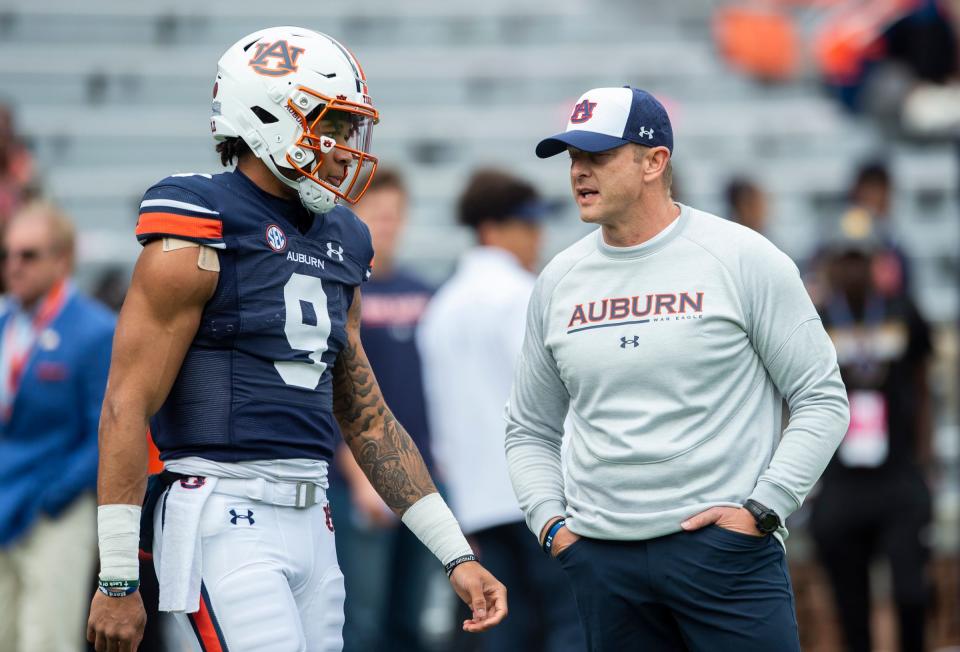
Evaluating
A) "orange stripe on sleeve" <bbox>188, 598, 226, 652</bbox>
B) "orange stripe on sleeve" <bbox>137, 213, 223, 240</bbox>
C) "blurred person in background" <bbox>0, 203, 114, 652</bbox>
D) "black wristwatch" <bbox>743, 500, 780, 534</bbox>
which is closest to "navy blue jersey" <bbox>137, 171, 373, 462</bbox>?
"orange stripe on sleeve" <bbox>137, 213, 223, 240</bbox>

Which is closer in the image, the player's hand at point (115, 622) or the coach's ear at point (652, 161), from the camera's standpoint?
the player's hand at point (115, 622)

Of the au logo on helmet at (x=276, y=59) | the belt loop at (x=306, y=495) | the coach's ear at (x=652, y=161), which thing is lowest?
the belt loop at (x=306, y=495)

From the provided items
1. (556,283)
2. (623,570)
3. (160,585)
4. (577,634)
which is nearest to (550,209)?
(577,634)

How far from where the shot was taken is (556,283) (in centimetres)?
375

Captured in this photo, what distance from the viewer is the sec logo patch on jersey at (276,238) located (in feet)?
11.0

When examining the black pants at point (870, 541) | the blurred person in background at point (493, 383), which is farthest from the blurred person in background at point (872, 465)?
the blurred person in background at point (493, 383)

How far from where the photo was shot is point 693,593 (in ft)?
11.4

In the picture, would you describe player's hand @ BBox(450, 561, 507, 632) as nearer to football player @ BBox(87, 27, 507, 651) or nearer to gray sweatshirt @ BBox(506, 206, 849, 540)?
football player @ BBox(87, 27, 507, 651)

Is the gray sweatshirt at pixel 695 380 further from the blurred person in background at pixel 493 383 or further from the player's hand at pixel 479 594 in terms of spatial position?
the blurred person in background at pixel 493 383

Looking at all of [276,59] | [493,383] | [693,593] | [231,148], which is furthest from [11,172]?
[693,593]

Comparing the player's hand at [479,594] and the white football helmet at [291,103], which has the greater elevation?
the white football helmet at [291,103]

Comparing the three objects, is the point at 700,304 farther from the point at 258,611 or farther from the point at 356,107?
the point at 258,611

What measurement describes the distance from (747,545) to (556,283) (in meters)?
0.84

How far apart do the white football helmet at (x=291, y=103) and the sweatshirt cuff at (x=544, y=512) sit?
986 mm
